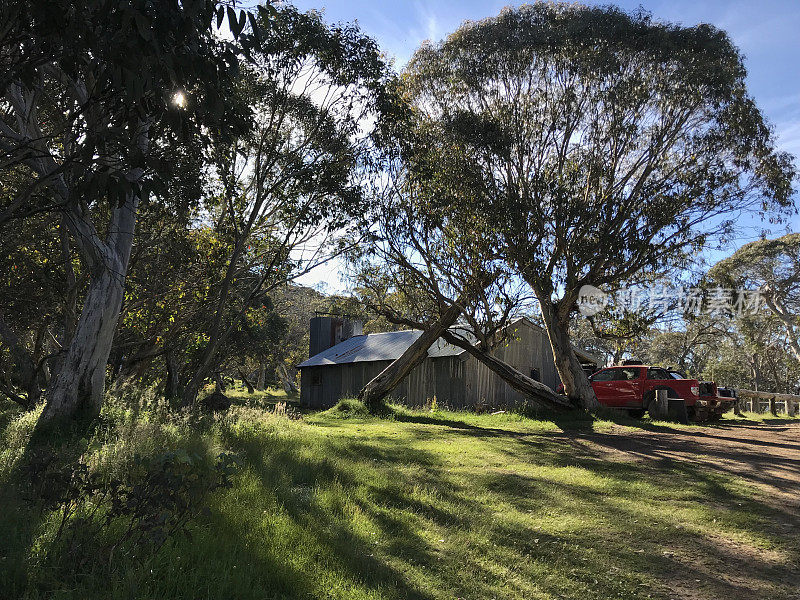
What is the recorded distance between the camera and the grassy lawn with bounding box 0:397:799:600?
3904 millimetres

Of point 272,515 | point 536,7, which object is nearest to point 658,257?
point 536,7

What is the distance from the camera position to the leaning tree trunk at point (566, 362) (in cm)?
1778

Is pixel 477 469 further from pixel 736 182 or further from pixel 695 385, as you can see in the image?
pixel 736 182

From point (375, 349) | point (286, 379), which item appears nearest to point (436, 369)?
point (375, 349)

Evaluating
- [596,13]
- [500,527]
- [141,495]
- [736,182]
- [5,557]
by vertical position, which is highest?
[596,13]

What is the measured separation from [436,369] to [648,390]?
10.7 meters

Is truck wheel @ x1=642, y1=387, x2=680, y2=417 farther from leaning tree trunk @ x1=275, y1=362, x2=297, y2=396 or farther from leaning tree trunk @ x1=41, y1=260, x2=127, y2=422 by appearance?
leaning tree trunk @ x1=275, y1=362, x2=297, y2=396

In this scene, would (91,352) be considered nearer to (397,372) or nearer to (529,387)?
(397,372)

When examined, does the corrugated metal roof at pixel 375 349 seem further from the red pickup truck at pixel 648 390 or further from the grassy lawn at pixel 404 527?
the grassy lawn at pixel 404 527

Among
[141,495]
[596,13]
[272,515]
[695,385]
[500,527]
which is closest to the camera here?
[141,495]

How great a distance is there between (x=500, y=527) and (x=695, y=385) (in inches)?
551

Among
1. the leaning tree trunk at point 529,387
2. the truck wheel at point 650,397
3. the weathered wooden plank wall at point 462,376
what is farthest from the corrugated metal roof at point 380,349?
the truck wheel at point 650,397

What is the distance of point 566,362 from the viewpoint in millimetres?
17797

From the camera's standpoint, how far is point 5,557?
348cm
